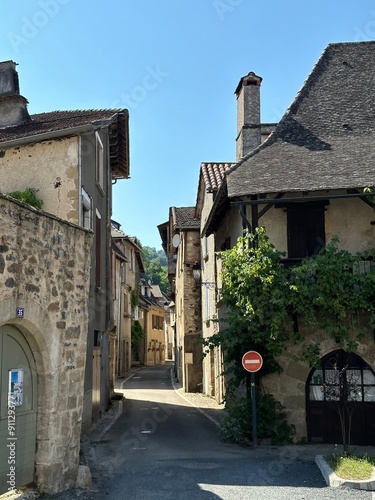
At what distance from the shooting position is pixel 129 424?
1452cm

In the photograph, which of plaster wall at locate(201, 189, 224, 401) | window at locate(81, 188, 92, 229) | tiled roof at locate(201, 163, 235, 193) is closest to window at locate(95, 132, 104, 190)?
window at locate(81, 188, 92, 229)

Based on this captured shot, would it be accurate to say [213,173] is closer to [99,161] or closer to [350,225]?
[99,161]

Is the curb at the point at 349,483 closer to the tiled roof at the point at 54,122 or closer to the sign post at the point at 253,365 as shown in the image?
the sign post at the point at 253,365

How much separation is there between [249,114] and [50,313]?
11.8m

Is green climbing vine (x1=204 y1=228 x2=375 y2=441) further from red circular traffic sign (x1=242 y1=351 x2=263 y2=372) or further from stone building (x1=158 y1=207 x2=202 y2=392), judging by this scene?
stone building (x1=158 y1=207 x2=202 y2=392)

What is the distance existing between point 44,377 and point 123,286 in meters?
24.6

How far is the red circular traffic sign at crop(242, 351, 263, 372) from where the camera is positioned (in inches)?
441

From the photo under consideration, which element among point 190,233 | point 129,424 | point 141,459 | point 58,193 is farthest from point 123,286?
point 141,459

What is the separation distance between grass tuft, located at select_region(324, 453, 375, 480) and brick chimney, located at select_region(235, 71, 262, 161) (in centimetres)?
1010

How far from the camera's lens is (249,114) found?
17406mm

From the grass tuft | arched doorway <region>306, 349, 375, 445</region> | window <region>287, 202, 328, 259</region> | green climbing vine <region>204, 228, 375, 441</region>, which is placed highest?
window <region>287, 202, 328, 259</region>

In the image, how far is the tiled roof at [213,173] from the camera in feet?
58.6

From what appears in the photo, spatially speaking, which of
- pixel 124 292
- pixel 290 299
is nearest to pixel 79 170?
pixel 290 299

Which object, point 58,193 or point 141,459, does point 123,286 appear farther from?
point 141,459
